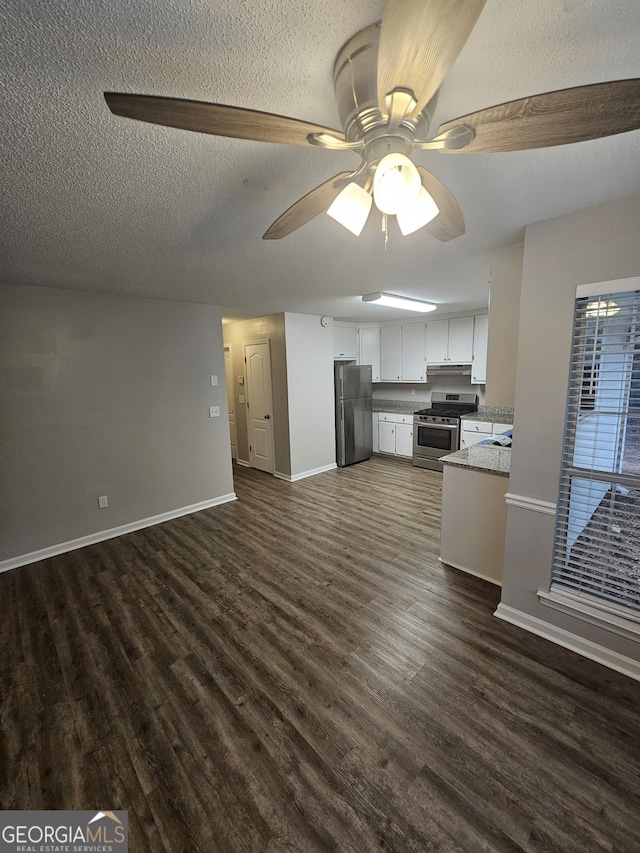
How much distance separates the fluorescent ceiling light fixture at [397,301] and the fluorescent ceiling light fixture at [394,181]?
285 cm

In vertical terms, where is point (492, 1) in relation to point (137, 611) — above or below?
above

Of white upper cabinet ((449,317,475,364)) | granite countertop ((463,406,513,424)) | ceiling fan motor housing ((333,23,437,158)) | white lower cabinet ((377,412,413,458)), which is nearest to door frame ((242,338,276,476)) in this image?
white lower cabinet ((377,412,413,458))

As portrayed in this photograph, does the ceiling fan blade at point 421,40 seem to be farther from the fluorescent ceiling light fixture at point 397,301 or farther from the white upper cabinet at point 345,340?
the white upper cabinet at point 345,340

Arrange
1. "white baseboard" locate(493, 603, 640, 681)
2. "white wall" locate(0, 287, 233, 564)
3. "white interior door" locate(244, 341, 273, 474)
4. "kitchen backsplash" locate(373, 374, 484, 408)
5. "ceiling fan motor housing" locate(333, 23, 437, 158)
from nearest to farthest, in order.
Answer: "ceiling fan motor housing" locate(333, 23, 437, 158) < "white baseboard" locate(493, 603, 640, 681) < "white wall" locate(0, 287, 233, 564) < "white interior door" locate(244, 341, 273, 474) < "kitchen backsplash" locate(373, 374, 484, 408)

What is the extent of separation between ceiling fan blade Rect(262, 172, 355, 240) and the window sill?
2383 mm

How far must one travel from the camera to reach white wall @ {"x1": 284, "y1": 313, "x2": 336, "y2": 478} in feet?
16.1

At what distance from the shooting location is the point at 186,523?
12.6 ft

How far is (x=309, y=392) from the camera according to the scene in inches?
204

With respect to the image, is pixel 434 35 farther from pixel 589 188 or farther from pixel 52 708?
pixel 52 708

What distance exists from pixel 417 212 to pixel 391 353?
205 inches

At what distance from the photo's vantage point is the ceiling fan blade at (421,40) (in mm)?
600

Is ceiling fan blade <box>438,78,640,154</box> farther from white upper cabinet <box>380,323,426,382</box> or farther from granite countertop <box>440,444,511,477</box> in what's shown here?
white upper cabinet <box>380,323,426,382</box>

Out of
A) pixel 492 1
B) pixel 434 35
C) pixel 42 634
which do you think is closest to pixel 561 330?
pixel 492 1

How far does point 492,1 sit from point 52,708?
3.08 m
